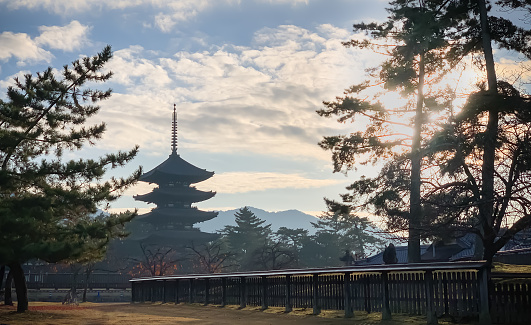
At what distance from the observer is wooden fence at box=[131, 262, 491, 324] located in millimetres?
13703

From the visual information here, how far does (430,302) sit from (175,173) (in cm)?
6697

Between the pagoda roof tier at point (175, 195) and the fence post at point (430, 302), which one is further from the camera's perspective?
the pagoda roof tier at point (175, 195)

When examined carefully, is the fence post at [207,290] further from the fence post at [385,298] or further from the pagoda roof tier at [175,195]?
the pagoda roof tier at [175,195]

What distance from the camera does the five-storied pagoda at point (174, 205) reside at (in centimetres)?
7856

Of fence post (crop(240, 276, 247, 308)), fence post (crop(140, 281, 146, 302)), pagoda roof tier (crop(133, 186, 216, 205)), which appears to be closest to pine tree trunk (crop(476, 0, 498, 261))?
fence post (crop(240, 276, 247, 308))

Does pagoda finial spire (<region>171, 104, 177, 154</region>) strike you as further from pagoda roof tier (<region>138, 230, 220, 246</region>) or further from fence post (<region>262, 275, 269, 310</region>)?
fence post (<region>262, 275, 269, 310</region>)

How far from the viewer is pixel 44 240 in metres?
18.2

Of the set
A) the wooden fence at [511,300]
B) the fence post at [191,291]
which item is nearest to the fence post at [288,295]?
the wooden fence at [511,300]

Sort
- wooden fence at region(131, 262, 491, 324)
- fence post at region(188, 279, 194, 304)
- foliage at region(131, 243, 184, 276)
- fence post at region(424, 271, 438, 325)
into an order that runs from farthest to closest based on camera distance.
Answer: foliage at region(131, 243, 184, 276) < fence post at region(188, 279, 194, 304) < fence post at region(424, 271, 438, 325) < wooden fence at region(131, 262, 491, 324)

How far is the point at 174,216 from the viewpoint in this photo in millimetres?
79125

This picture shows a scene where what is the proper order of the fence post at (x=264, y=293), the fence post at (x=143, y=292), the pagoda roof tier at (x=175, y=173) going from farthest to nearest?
the pagoda roof tier at (x=175, y=173), the fence post at (x=143, y=292), the fence post at (x=264, y=293)

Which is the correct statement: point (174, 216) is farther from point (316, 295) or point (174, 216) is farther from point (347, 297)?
point (347, 297)

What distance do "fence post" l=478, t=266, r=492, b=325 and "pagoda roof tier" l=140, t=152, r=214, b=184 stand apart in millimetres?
67077

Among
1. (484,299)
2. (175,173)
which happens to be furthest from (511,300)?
(175,173)
